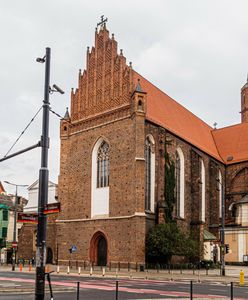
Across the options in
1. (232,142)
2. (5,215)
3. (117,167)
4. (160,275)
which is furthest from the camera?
(5,215)

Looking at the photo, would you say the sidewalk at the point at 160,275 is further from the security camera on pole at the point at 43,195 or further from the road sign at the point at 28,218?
the security camera on pole at the point at 43,195

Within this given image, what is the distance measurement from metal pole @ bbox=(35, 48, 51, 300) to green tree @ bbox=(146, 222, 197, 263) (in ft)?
95.8

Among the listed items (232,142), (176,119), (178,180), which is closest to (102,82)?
(176,119)

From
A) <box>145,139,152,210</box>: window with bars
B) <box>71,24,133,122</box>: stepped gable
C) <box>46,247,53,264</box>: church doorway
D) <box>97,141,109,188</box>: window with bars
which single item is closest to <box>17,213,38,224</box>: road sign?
<box>145,139,152,210</box>: window with bars

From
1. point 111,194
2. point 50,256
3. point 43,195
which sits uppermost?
point 111,194

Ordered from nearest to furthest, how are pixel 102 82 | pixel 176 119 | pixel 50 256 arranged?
pixel 102 82 < pixel 50 256 < pixel 176 119

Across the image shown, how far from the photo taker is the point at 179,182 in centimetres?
4894

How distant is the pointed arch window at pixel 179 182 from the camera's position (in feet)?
158

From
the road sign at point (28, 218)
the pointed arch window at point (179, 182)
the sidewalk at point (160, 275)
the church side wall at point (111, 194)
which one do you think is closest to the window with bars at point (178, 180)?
the pointed arch window at point (179, 182)

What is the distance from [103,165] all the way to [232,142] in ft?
73.5

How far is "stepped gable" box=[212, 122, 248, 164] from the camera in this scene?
59219mm

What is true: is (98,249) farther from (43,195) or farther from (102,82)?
(43,195)

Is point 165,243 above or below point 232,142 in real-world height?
below

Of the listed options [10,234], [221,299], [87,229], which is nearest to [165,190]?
[87,229]
